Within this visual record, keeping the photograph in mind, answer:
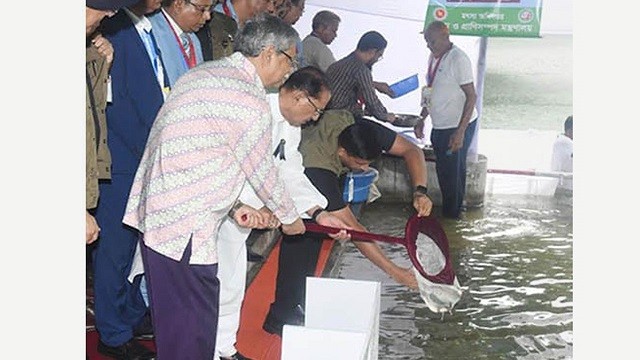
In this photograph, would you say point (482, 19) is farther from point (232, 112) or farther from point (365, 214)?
point (232, 112)

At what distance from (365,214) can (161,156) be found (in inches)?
83.3

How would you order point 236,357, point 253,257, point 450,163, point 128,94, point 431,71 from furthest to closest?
point 450,163, point 431,71, point 253,257, point 236,357, point 128,94

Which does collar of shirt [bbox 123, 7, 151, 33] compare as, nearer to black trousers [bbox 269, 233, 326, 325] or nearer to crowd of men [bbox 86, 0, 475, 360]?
crowd of men [bbox 86, 0, 475, 360]

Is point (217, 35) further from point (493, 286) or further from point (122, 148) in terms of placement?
point (493, 286)

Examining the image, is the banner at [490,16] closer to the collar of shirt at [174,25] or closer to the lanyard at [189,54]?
the lanyard at [189,54]

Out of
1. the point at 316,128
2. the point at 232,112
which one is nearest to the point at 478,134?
the point at 316,128

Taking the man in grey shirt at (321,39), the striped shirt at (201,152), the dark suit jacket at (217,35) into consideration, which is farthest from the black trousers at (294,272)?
the man in grey shirt at (321,39)

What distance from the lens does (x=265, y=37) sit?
2.21m

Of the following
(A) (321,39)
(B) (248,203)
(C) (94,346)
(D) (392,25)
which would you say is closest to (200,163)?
(B) (248,203)

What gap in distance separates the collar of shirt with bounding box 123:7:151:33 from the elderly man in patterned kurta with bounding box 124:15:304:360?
471mm

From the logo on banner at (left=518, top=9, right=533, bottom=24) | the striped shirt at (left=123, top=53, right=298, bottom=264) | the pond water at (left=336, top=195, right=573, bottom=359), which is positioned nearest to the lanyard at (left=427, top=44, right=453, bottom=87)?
the logo on banner at (left=518, top=9, right=533, bottom=24)

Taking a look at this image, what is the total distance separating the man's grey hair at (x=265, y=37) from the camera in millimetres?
2207

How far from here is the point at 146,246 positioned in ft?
7.16

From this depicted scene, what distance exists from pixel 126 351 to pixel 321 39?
190cm
